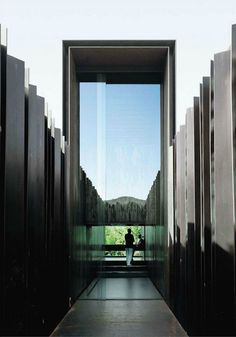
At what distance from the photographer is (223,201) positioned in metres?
4.56

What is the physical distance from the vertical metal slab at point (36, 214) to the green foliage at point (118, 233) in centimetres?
747

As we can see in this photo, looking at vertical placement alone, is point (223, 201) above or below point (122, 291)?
above

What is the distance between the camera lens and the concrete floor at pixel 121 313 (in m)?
7.61

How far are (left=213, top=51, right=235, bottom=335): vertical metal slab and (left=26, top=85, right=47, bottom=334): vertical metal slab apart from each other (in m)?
1.57

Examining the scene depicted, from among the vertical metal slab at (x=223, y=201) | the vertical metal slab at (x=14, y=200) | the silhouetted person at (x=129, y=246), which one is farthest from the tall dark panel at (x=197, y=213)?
the silhouetted person at (x=129, y=246)

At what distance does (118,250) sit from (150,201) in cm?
354

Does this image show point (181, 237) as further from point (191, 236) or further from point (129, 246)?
point (129, 246)

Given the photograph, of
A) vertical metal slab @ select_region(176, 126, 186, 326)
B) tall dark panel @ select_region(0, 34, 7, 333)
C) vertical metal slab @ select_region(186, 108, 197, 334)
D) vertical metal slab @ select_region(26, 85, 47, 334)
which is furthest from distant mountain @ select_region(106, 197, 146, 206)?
tall dark panel @ select_region(0, 34, 7, 333)

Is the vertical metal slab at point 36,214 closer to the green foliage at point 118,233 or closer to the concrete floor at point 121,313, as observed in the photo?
the concrete floor at point 121,313

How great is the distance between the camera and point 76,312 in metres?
9.67

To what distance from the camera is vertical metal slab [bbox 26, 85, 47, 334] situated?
5336mm

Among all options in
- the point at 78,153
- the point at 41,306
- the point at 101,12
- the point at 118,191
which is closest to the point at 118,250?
the point at 118,191

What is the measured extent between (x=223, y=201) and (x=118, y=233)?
9.94 m

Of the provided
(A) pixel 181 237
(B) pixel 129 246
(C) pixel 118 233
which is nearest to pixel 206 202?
(A) pixel 181 237
